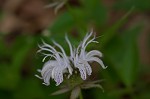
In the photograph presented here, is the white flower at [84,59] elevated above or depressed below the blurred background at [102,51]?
below

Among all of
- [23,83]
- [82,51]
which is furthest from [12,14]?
[82,51]

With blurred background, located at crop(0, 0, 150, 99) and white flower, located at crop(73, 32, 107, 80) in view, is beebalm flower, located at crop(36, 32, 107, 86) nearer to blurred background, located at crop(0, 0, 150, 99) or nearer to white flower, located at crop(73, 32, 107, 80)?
white flower, located at crop(73, 32, 107, 80)

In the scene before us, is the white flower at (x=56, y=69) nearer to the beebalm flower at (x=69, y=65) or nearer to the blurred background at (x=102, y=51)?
the beebalm flower at (x=69, y=65)

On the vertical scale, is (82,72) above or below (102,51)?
below

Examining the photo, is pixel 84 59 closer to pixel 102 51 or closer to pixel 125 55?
pixel 125 55

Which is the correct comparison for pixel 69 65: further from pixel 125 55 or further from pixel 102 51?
pixel 102 51

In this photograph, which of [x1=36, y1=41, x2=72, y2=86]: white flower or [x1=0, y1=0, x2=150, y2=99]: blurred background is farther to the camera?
[x1=0, y1=0, x2=150, y2=99]: blurred background

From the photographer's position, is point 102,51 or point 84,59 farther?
point 102,51

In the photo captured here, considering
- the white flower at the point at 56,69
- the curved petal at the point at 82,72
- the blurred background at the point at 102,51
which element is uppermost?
the blurred background at the point at 102,51

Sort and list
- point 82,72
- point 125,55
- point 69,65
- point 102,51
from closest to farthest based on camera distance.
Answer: point 82,72, point 69,65, point 125,55, point 102,51

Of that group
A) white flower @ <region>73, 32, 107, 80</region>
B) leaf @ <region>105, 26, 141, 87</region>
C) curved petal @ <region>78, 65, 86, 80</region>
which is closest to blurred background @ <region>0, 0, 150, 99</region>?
leaf @ <region>105, 26, 141, 87</region>

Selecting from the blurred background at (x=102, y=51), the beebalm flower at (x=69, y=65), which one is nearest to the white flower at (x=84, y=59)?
the beebalm flower at (x=69, y=65)

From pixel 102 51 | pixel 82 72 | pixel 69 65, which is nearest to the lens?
pixel 82 72

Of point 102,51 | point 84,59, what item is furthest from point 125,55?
point 84,59
